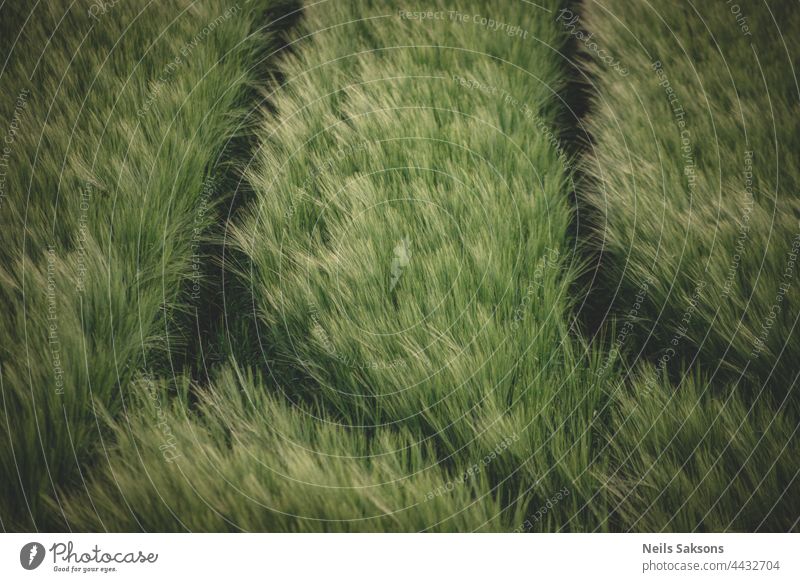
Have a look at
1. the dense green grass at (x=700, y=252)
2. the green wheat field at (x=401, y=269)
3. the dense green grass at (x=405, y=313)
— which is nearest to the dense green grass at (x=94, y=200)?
the green wheat field at (x=401, y=269)

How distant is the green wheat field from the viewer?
81 centimetres

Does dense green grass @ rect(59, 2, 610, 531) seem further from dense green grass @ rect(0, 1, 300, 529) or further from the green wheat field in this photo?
dense green grass @ rect(0, 1, 300, 529)

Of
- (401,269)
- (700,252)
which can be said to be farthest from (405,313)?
(700,252)

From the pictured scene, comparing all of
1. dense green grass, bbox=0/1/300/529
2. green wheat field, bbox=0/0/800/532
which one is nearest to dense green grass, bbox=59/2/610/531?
green wheat field, bbox=0/0/800/532

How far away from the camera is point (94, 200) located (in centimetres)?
103

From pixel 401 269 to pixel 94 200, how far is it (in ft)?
2.29

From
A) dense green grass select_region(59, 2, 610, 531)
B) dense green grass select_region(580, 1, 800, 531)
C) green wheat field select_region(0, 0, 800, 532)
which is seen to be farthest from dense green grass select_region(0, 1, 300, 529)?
dense green grass select_region(580, 1, 800, 531)

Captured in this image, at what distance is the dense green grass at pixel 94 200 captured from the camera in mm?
852

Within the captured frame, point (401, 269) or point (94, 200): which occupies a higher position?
point (94, 200)

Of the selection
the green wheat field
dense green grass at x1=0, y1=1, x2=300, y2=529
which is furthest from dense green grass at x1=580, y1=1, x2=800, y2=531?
dense green grass at x1=0, y1=1, x2=300, y2=529

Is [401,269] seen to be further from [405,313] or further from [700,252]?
[700,252]

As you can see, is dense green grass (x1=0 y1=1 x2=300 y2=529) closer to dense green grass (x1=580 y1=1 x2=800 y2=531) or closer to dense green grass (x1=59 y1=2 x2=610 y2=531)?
dense green grass (x1=59 y1=2 x2=610 y2=531)

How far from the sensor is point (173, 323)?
102 centimetres
